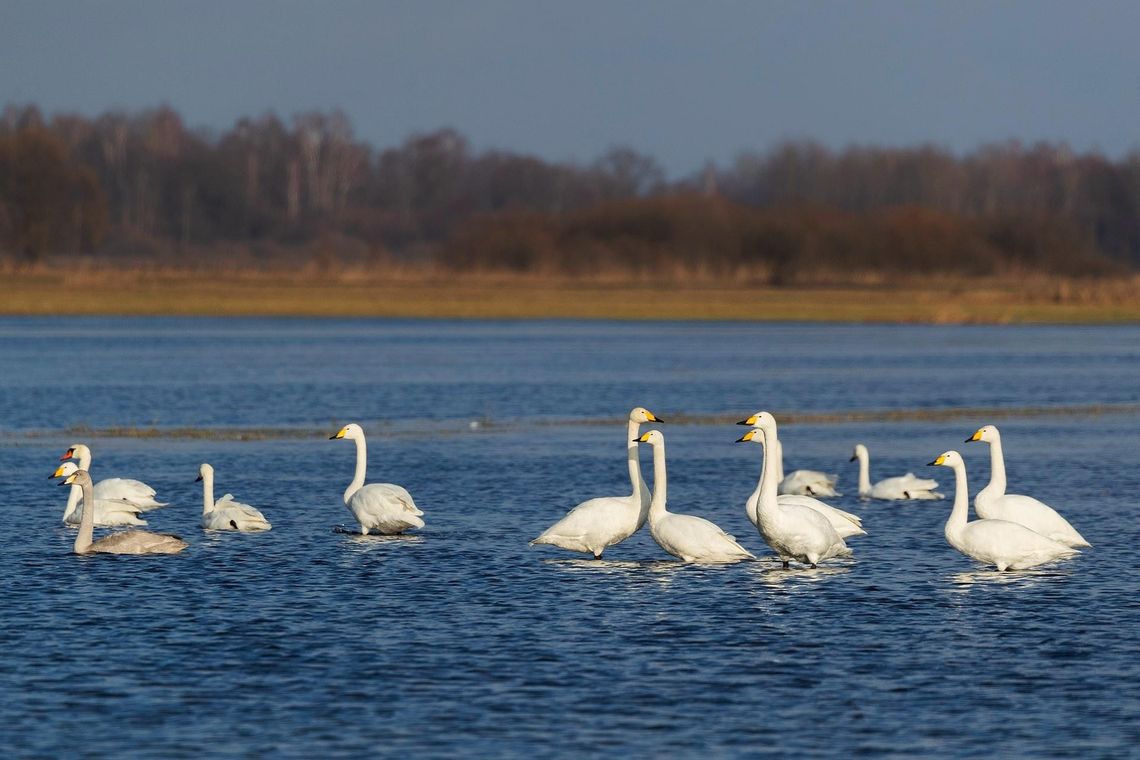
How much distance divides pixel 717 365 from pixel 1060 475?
1854cm

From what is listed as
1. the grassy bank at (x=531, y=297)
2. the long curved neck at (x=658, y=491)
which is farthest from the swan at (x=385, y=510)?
the grassy bank at (x=531, y=297)

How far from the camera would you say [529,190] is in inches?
5089

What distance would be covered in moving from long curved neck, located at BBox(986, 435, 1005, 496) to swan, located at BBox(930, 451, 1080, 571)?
137 cm

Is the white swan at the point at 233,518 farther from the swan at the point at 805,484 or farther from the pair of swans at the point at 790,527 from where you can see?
the swan at the point at 805,484

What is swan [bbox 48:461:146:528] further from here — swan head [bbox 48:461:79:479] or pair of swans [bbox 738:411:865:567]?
pair of swans [bbox 738:411:865:567]

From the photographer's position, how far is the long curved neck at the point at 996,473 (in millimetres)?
15570

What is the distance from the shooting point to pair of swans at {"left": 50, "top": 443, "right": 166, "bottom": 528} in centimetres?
1642

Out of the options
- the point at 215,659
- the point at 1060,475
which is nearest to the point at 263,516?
the point at 215,659

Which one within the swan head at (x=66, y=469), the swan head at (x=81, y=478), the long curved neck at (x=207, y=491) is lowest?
the long curved neck at (x=207, y=491)

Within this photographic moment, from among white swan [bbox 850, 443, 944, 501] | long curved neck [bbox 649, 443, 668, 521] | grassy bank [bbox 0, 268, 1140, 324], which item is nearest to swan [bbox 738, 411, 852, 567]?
long curved neck [bbox 649, 443, 668, 521]

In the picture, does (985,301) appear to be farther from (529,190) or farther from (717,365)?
(529,190)

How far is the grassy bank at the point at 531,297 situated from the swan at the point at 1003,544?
40.3 meters

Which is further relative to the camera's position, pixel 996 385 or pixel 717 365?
pixel 717 365

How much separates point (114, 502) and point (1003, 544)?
7961 mm
